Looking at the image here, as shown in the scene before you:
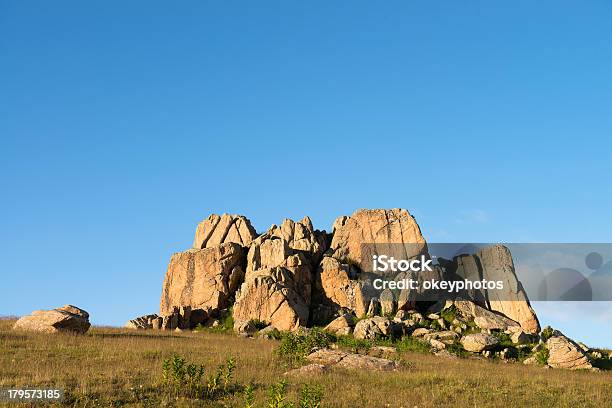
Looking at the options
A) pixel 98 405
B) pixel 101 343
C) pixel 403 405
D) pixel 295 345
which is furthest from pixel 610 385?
Answer: pixel 101 343

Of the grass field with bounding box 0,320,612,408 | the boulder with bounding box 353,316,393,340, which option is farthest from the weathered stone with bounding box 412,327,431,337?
the grass field with bounding box 0,320,612,408

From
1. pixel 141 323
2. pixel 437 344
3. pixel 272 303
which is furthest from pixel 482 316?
pixel 141 323

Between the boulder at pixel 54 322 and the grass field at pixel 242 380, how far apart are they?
253 centimetres

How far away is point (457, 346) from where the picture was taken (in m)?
43.1

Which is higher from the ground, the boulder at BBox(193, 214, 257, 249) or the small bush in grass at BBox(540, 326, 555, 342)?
the boulder at BBox(193, 214, 257, 249)

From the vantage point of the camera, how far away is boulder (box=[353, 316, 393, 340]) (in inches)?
1679

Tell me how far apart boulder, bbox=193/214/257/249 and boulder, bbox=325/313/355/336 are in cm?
1697

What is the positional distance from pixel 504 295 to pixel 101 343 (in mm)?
36277

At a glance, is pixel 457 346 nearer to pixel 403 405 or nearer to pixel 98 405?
pixel 403 405

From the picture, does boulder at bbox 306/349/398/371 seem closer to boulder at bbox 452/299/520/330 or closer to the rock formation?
the rock formation

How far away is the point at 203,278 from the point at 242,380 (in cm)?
3227

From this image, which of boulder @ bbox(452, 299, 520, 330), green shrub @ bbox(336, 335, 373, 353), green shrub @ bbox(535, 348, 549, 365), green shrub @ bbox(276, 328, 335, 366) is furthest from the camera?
boulder @ bbox(452, 299, 520, 330)

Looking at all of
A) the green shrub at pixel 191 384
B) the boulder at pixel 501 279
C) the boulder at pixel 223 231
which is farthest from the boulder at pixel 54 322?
the boulder at pixel 501 279

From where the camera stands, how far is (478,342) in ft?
138
